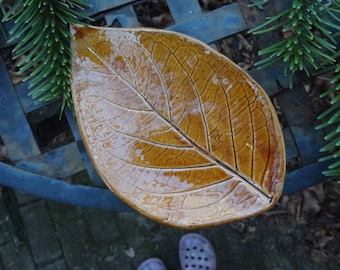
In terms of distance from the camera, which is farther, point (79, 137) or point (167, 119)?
point (79, 137)

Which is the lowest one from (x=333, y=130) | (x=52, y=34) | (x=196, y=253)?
(x=196, y=253)

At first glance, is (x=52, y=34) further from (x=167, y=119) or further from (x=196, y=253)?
(x=196, y=253)

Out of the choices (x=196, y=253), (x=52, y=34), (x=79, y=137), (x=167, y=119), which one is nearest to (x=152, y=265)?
(x=196, y=253)

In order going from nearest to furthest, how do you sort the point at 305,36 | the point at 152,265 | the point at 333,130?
1. the point at 305,36
2. the point at 333,130
3. the point at 152,265

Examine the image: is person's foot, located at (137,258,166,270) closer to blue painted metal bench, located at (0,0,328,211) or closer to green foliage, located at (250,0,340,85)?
blue painted metal bench, located at (0,0,328,211)

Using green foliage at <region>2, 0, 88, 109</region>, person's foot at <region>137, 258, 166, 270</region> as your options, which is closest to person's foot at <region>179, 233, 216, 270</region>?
person's foot at <region>137, 258, 166, 270</region>

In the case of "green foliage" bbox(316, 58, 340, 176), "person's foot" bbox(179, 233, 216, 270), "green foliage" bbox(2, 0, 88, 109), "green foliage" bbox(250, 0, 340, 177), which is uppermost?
"green foliage" bbox(2, 0, 88, 109)

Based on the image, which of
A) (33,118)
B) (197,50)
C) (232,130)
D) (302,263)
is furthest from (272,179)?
(302,263)
